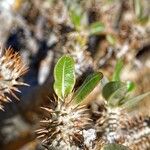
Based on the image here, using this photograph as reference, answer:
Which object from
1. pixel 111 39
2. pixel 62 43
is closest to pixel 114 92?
pixel 62 43

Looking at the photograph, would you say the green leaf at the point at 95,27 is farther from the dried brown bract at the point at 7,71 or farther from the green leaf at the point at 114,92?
the dried brown bract at the point at 7,71

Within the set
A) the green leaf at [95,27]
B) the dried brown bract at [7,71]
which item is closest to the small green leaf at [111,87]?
the dried brown bract at [7,71]

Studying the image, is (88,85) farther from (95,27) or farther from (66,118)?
(95,27)

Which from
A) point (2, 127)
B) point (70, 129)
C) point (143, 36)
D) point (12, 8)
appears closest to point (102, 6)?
point (143, 36)

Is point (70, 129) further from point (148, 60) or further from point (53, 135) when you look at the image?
point (148, 60)

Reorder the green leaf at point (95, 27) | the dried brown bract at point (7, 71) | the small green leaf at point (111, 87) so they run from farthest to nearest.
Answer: the green leaf at point (95, 27), the small green leaf at point (111, 87), the dried brown bract at point (7, 71)

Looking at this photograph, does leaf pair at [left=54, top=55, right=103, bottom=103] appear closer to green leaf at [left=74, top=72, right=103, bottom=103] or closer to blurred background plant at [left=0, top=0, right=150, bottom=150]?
green leaf at [left=74, top=72, right=103, bottom=103]

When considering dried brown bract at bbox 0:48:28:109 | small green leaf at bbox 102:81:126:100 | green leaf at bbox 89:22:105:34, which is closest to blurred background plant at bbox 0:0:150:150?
green leaf at bbox 89:22:105:34
